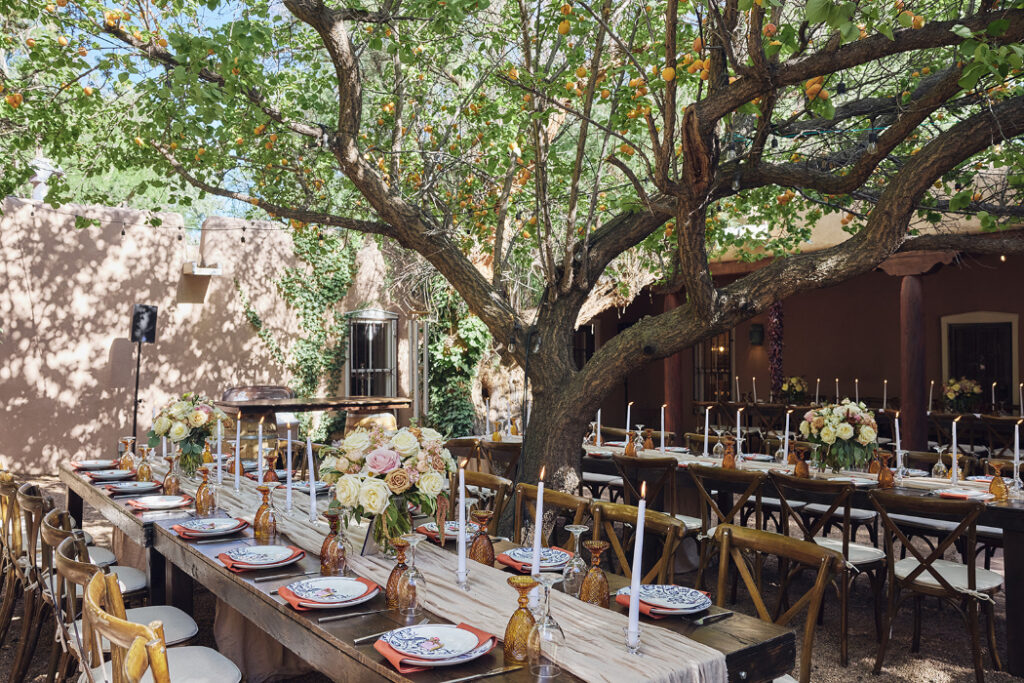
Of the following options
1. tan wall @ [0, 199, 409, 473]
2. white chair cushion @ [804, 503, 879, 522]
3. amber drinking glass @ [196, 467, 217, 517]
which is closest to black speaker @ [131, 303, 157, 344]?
tan wall @ [0, 199, 409, 473]

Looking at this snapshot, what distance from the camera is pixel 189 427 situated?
15.1 feet

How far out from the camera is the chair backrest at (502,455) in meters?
5.80

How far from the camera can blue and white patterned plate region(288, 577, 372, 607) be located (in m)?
2.31

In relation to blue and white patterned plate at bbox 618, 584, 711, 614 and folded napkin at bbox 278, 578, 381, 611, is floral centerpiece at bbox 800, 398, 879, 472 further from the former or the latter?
folded napkin at bbox 278, 578, 381, 611

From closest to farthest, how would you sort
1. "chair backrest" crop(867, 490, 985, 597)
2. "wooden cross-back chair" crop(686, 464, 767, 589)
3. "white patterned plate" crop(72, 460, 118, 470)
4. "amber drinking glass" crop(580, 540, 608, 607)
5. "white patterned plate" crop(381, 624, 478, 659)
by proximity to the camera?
"white patterned plate" crop(381, 624, 478, 659) < "amber drinking glass" crop(580, 540, 608, 607) < "chair backrest" crop(867, 490, 985, 597) < "wooden cross-back chair" crop(686, 464, 767, 589) < "white patterned plate" crop(72, 460, 118, 470)

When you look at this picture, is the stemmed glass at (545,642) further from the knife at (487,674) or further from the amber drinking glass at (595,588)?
the amber drinking glass at (595,588)

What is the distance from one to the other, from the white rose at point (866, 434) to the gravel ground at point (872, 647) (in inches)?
37.5

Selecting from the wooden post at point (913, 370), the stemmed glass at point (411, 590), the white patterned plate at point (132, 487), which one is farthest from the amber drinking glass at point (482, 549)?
the wooden post at point (913, 370)

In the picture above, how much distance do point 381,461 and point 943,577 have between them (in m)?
2.79

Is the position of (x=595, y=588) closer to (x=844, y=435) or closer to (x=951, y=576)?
(x=951, y=576)

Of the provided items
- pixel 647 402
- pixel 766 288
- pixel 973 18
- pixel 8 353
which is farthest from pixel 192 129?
pixel 647 402

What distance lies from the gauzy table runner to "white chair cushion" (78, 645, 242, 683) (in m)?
0.48

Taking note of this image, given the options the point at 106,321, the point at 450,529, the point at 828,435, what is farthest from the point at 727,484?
the point at 106,321

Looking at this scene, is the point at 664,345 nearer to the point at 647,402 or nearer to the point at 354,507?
the point at 354,507
